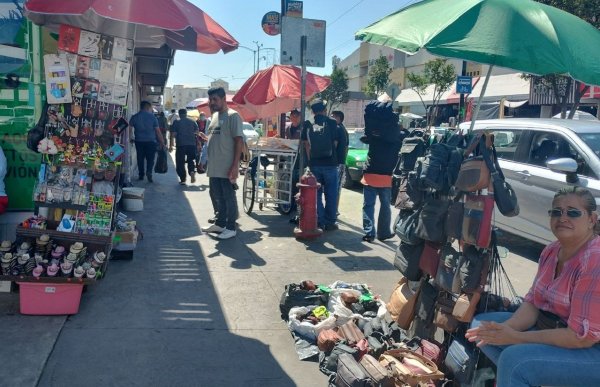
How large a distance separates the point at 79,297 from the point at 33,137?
56.5 inches

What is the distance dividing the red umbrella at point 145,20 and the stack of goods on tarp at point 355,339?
2.43m

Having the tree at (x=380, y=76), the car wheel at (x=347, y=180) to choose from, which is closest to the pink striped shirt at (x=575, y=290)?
the car wheel at (x=347, y=180)

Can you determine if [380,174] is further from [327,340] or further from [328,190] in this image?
[327,340]

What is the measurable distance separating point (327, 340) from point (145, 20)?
282 cm

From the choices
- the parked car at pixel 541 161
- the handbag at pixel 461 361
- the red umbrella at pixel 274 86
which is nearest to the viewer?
the handbag at pixel 461 361

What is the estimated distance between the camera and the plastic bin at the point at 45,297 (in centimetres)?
426

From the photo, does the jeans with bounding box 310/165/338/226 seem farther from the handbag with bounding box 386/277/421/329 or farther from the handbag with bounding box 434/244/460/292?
the handbag with bounding box 434/244/460/292

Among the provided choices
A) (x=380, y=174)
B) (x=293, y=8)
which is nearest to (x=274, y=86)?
(x=293, y=8)

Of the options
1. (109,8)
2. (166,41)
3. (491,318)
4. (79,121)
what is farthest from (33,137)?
(491,318)

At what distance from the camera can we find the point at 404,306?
4109 millimetres

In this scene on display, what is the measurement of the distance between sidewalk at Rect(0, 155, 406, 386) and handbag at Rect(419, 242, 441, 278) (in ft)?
3.59

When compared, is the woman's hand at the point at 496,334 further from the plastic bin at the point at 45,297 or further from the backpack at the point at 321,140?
the backpack at the point at 321,140

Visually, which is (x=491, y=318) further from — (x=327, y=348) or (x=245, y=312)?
(x=245, y=312)

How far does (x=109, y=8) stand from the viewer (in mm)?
4090
